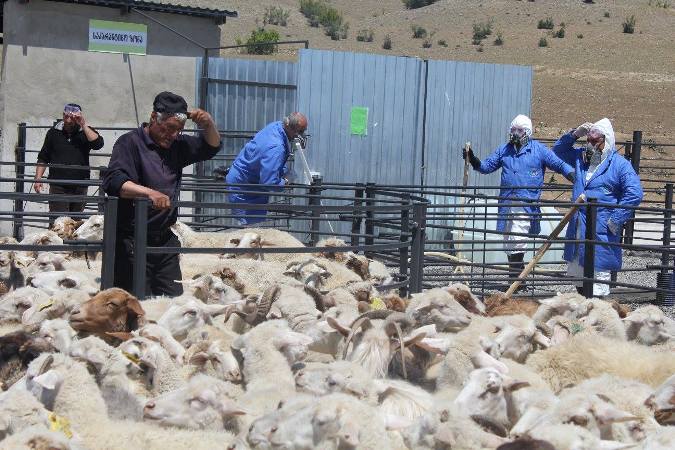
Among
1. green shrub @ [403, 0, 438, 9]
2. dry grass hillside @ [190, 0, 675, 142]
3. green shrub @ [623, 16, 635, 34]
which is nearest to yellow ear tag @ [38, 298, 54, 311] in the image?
dry grass hillside @ [190, 0, 675, 142]

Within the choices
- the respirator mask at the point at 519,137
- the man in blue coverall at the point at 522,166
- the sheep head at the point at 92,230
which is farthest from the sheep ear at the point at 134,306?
the respirator mask at the point at 519,137

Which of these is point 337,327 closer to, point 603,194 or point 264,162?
point 603,194

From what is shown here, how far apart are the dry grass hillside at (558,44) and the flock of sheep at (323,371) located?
3319 cm

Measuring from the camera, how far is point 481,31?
2712 inches

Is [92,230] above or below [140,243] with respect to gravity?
below

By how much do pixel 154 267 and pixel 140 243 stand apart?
47 centimetres

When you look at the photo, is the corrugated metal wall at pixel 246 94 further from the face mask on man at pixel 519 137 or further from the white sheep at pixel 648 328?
the white sheep at pixel 648 328

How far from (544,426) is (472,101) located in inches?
494

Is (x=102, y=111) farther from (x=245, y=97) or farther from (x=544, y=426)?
(x=544, y=426)

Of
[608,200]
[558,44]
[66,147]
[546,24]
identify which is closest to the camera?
[608,200]

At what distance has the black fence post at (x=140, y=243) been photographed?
21.9 feet

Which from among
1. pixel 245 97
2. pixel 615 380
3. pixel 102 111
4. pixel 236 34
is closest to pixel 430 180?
pixel 245 97

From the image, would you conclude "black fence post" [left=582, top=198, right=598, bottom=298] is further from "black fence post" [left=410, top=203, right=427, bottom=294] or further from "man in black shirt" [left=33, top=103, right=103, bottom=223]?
"man in black shirt" [left=33, top=103, right=103, bottom=223]

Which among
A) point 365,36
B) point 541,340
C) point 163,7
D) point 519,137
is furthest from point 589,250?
point 365,36
